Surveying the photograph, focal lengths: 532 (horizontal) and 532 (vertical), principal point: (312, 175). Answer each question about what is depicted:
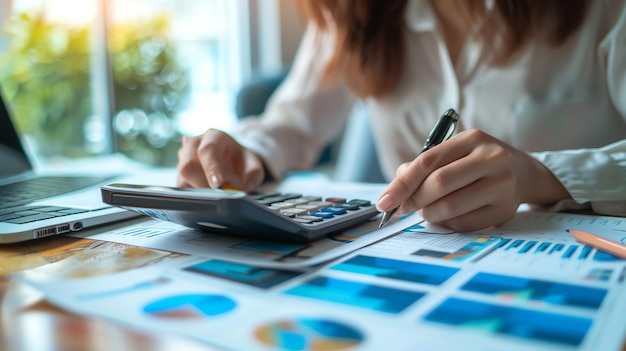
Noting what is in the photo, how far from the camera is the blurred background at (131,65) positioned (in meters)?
1.63

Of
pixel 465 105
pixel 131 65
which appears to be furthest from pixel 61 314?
pixel 131 65

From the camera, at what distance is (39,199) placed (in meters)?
0.56

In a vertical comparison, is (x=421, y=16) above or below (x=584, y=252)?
above

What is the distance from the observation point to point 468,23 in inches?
31.2

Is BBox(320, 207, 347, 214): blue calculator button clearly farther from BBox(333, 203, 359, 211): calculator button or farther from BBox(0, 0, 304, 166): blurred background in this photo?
BBox(0, 0, 304, 166): blurred background

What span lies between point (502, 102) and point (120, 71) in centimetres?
152

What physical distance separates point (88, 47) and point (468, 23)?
1.42 meters

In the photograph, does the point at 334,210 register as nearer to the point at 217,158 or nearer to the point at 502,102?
the point at 217,158

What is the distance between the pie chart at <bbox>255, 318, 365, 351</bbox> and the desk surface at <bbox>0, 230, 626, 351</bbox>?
28mm

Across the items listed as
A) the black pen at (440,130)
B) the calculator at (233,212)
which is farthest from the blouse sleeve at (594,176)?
the calculator at (233,212)

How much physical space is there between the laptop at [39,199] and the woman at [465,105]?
11 cm

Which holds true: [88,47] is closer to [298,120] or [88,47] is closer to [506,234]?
[298,120]

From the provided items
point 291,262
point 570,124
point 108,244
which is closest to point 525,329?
point 291,262

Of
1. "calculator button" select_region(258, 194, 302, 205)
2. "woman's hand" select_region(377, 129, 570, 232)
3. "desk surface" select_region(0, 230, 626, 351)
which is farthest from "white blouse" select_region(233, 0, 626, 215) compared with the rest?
"desk surface" select_region(0, 230, 626, 351)
